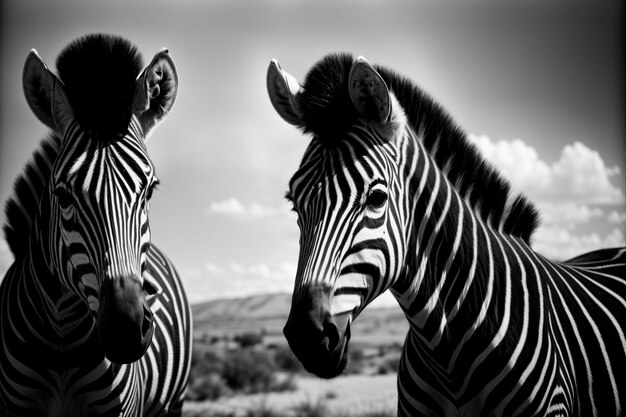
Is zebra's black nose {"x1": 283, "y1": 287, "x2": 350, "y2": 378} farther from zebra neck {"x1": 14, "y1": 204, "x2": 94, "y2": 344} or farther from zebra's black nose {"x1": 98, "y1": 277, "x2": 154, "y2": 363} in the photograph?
zebra neck {"x1": 14, "y1": 204, "x2": 94, "y2": 344}

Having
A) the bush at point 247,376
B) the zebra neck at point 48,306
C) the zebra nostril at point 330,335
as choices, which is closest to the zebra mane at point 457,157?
the zebra nostril at point 330,335

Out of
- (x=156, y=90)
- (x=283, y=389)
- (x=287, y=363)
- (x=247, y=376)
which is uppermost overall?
(x=156, y=90)

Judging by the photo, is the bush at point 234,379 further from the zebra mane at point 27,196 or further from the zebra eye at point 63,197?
the zebra eye at point 63,197

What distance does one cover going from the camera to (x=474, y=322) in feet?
11.4

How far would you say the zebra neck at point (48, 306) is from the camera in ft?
12.8

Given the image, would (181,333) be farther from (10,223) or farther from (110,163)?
(110,163)

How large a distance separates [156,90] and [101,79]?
422 mm

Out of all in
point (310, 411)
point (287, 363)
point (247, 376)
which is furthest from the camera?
point (287, 363)

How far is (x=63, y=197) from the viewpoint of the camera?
3.63 meters

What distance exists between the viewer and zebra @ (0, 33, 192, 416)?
346 centimetres

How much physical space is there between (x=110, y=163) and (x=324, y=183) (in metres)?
1.41

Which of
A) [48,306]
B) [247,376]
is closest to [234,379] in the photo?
[247,376]

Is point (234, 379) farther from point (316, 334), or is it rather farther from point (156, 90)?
point (316, 334)

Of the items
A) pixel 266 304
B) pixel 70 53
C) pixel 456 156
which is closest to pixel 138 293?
pixel 70 53
